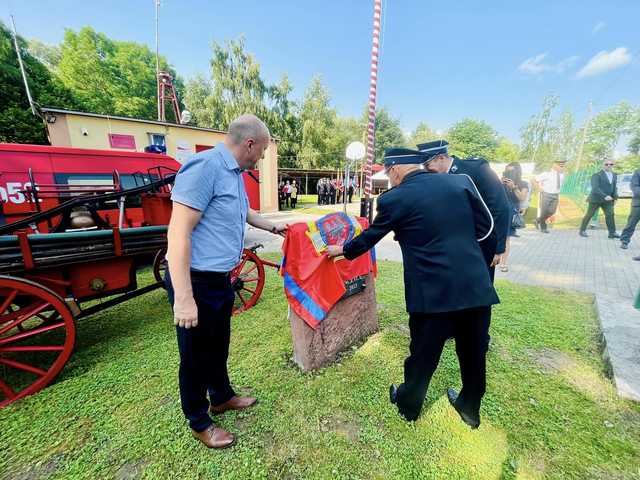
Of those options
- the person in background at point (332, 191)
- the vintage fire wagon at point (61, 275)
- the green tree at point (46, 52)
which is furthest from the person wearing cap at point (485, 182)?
the green tree at point (46, 52)

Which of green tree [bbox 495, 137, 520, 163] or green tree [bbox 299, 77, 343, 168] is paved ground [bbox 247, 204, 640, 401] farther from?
green tree [bbox 495, 137, 520, 163]

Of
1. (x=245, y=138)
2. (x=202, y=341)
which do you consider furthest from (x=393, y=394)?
(x=245, y=138)

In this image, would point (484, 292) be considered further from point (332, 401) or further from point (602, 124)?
point (602, 124)

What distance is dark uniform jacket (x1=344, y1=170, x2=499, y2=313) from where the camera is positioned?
1.68m

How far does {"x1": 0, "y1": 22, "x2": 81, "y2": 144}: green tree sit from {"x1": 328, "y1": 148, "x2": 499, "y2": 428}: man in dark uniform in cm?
2565

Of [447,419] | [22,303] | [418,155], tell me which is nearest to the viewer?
[418,155]

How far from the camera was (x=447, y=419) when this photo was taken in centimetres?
214

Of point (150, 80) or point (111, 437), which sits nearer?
point (111, 437)

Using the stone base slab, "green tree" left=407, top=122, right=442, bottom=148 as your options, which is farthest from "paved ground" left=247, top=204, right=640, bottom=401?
"green tree" left=407, top=122, right=442, bottom=148

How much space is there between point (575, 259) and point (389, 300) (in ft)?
16.0

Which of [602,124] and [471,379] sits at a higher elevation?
[602,124]

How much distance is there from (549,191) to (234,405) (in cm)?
1052

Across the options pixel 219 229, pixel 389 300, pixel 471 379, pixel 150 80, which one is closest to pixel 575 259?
pixel 389 300

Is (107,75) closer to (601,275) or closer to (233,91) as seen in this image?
(233,91)
